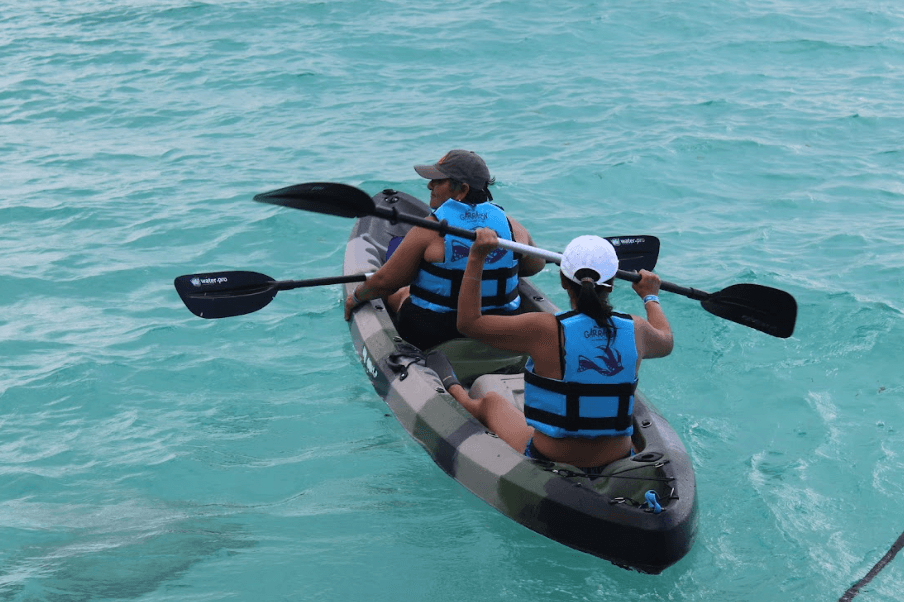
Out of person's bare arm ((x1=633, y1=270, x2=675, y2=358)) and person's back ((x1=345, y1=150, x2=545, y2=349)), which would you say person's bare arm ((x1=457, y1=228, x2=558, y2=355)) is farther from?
person's back ((x1=345, y1=150, x2=545, y2=349))

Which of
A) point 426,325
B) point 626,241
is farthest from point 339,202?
point 626,241

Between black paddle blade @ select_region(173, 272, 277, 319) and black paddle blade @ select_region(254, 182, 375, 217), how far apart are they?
2.45ft

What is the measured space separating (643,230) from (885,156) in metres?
3.10

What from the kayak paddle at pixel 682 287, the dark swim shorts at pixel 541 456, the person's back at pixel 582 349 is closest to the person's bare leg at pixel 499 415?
the dark swim shorts at pixel 541 456

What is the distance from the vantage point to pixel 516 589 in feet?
12.6

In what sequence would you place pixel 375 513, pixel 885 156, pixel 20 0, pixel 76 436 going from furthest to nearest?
1. pixel 20 0
2. pixel 885 156
3. pixel 76 436
4. pixel 375 513

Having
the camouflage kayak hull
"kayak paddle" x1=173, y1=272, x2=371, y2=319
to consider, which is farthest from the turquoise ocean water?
"kayak paddle" x1=173, y1=272, x2=371, y2=319

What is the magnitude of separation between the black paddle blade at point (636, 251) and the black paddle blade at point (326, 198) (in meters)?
1.29

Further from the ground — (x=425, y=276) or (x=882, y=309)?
(x=425, y=276)

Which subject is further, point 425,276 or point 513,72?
point 513,72

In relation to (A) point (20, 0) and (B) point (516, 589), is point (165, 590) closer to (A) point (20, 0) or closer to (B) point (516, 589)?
(B) point (516, 589)

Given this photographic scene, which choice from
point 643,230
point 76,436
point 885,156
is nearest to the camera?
point 76,436

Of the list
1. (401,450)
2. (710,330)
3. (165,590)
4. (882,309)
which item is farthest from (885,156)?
(165,590)

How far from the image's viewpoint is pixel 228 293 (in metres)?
5.37
